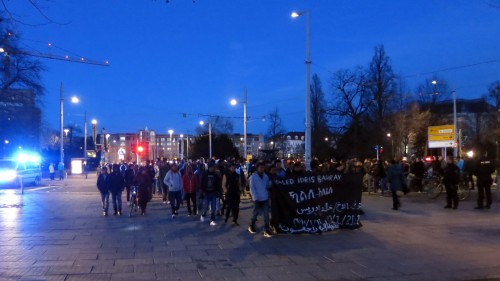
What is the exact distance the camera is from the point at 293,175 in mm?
12875

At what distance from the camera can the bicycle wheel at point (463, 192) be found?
20.9m

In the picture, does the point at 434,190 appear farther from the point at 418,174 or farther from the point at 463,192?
the point at 418,174

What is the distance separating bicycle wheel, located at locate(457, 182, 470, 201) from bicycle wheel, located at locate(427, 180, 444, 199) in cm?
73

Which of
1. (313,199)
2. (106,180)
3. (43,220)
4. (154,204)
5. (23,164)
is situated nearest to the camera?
(313,199)

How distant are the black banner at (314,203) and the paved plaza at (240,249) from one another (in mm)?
378

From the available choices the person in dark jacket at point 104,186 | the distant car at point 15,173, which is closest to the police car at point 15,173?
the distant car at point 15,173

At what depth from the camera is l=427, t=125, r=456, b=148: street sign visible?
3512 cm

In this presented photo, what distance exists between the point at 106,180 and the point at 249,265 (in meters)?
9.51

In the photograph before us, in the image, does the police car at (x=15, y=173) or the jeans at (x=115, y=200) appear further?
the police car at (x=15, y=173)

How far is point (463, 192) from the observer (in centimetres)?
2139

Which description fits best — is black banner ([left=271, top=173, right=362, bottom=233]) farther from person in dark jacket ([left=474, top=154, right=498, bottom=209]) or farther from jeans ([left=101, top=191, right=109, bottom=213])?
jeans ([left=101, top=191, right=109, bottom=213])

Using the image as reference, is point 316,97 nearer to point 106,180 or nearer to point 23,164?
point 23,164

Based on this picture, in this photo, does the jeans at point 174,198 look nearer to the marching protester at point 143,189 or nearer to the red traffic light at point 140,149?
the marching protester at point 143,189

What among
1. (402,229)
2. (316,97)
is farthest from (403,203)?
(316,97)
